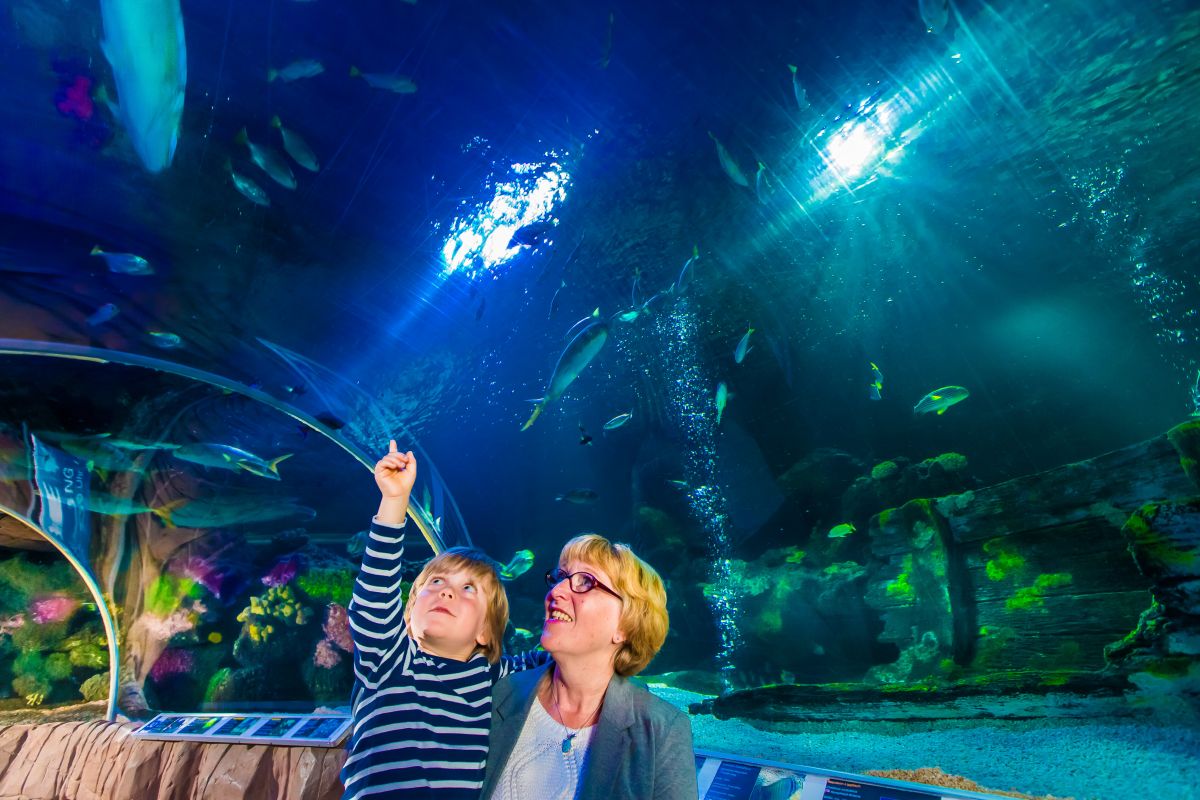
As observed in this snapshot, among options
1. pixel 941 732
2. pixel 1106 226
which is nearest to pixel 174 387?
pixel 941 732

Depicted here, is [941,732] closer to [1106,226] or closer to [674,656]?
[674,656]

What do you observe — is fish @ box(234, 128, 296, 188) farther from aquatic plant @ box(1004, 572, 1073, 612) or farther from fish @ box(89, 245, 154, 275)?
aquatic plant @ box(1004, 572, 1073, 612)

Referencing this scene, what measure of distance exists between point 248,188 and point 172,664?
449 centimetres

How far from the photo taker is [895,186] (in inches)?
263

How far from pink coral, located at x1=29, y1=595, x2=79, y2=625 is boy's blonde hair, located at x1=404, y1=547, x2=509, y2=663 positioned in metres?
8.66

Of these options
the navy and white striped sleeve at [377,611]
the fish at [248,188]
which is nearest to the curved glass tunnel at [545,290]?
the fish at [248,188]

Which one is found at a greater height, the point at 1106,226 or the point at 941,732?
the point at 1106,226

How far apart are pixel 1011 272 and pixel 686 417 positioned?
7.32m

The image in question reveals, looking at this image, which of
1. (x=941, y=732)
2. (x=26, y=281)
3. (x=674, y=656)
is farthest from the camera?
(x=674, y=656)

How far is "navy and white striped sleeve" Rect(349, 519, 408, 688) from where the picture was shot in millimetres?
1747

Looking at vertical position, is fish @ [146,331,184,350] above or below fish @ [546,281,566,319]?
below

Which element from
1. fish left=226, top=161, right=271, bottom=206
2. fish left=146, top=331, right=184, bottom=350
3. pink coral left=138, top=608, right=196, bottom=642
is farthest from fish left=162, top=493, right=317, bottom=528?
fish left=226, top=161, right=271, bottom=206

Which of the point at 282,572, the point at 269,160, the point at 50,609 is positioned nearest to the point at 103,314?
the point at 269,160

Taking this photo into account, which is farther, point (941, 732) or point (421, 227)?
point (421, 227)
